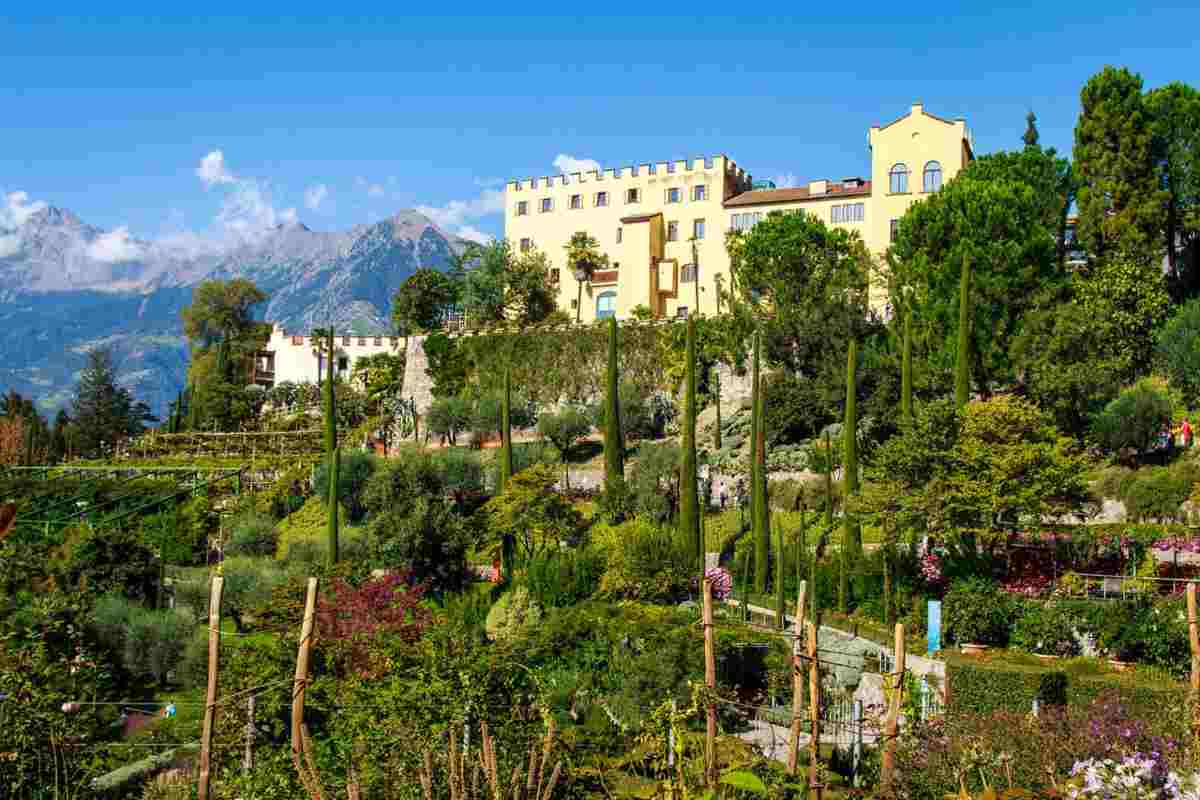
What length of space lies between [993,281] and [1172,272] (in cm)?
806

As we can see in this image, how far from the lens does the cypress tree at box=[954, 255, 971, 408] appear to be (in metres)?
30.8

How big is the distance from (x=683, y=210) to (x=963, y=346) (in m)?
24.3

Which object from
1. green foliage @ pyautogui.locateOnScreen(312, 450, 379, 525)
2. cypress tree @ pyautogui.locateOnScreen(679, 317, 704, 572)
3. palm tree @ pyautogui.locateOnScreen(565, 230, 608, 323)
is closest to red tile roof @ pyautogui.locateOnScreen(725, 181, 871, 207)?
palm tree @ pyautogui.locateOnScreen(565, 230, 608, 323)

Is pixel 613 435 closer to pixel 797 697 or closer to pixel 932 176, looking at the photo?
pixel 932 176

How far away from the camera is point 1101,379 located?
107 ft

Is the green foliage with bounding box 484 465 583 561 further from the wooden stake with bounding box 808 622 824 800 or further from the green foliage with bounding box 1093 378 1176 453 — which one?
the wooden stake with bounding box 808 622 824 800

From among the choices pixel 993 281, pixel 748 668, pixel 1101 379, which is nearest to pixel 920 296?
pixel 993 281

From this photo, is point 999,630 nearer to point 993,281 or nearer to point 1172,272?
point 993,281

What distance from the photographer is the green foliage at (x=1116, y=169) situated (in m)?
37.1

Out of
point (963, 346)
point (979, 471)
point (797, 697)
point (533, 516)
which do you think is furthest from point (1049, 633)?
point (797, 697)

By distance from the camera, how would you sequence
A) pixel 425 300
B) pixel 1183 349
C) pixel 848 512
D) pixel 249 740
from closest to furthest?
pixel 249 740, pixel 848 512, pixel 1183 349, pixel 425 300

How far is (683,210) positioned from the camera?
5434 cm

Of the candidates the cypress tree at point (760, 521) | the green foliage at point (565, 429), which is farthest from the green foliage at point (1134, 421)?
the green foliage at point (565, 429)

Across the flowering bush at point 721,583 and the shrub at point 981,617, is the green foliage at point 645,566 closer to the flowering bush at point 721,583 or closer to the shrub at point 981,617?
the flowering bush at point 721,583
